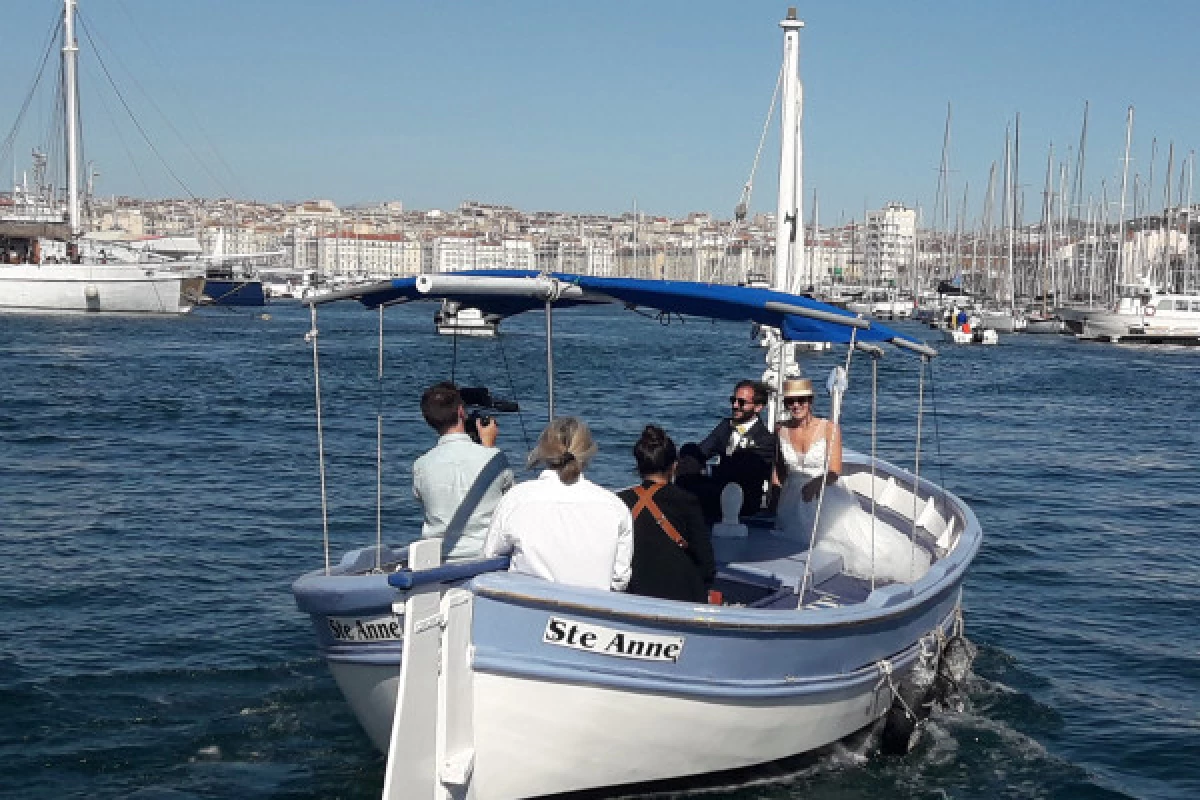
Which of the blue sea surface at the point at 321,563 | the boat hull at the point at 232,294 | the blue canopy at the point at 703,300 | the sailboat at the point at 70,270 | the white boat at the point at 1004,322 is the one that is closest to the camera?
the blue canopy at the point at 703,300

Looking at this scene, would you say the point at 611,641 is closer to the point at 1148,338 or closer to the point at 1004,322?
the point at 1148,338

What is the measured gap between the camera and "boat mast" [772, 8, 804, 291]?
49.1 feet

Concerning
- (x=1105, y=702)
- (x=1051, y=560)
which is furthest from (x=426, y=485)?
(x=1051, y=560)

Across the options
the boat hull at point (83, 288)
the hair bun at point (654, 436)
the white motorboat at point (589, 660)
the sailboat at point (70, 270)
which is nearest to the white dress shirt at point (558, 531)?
the white motorboat at point (589, 660)

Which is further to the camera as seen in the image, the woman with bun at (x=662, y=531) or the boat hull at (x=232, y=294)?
the boat hull at (x=232, y=294)

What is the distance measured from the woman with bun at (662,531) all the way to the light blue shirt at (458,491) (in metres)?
0.86

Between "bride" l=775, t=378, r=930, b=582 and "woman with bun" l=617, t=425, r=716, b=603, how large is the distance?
271 centimetres

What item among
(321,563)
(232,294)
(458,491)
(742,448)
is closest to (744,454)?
(742,448)

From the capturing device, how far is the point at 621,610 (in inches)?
278

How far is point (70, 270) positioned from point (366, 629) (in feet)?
221

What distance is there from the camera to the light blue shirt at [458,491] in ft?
26.5

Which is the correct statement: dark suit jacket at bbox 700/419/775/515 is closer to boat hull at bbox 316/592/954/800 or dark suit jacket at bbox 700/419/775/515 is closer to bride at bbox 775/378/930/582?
bride at bbox 775/378/930/582

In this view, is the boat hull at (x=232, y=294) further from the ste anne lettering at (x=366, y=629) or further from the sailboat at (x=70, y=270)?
the ste anne lettering at (x=366, y=629)

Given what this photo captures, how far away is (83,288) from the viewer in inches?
2761
